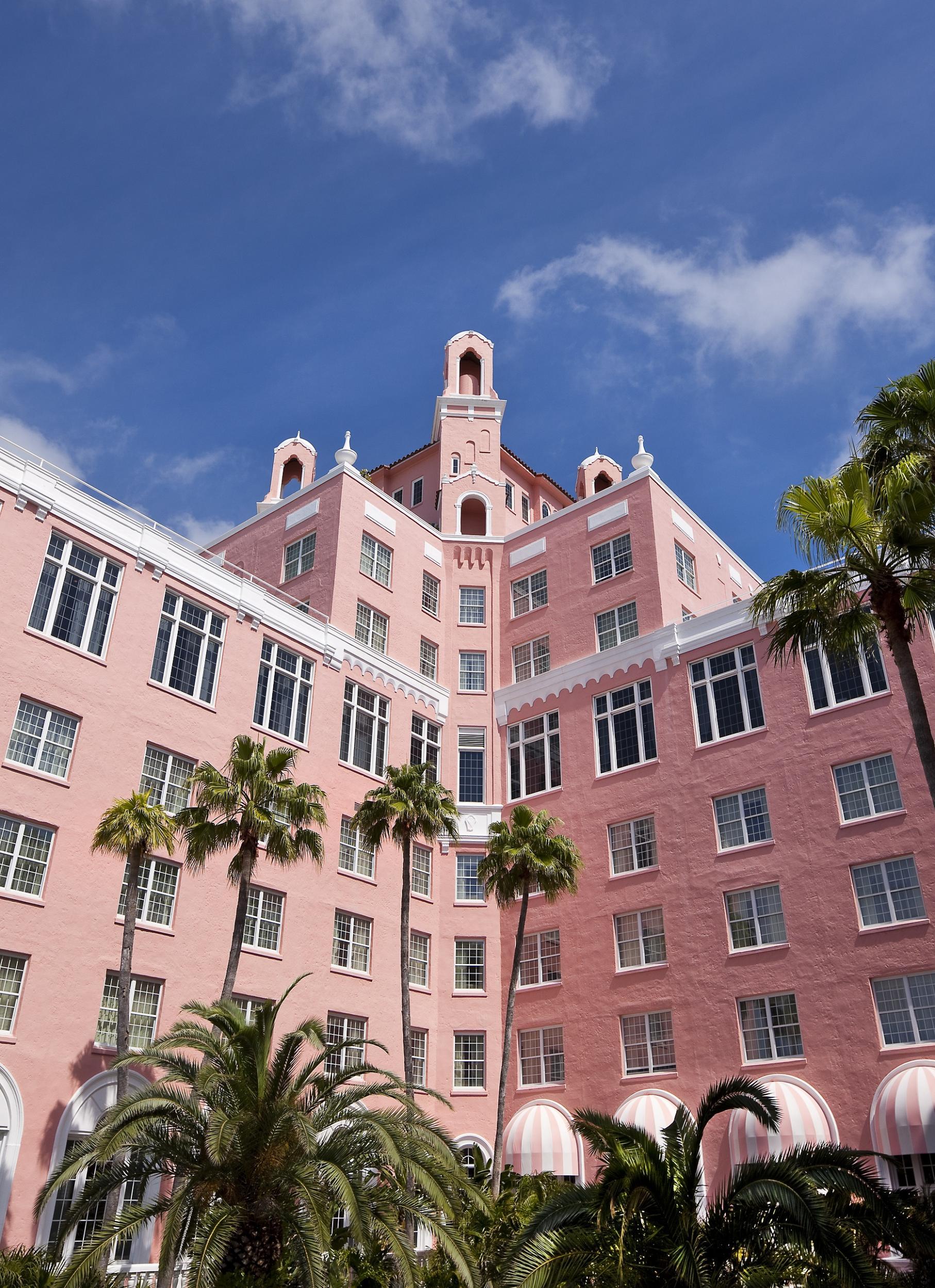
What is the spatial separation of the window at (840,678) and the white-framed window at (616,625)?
27.1 ft

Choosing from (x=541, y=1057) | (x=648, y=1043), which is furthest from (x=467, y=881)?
(x=648, y=1043)

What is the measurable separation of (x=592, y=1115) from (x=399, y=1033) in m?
19.8

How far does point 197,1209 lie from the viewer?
20.1 m

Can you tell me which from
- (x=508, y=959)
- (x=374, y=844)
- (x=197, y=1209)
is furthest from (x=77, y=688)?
(x=508, y=959)

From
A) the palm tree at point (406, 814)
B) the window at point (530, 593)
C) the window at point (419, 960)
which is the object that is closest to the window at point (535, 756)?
the window at point (530, 593)

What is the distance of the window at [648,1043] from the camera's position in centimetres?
3500

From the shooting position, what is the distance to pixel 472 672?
4744 centimetres

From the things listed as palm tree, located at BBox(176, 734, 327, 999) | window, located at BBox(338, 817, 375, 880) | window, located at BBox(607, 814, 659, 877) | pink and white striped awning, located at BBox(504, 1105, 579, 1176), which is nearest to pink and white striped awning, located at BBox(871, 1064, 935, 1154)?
pink and white striped awning, located at BBox(504, 1105, 579, 1176)

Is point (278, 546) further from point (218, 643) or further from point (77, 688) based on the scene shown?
point (77, 688)

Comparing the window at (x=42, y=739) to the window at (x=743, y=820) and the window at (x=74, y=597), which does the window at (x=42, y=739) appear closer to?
the window at (x=74, y=597)

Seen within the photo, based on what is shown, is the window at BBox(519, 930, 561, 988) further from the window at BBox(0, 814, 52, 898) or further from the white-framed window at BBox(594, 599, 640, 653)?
the window at BBox(0, 814, 52, 898)

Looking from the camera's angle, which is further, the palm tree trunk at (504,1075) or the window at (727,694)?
the window at (727,694)

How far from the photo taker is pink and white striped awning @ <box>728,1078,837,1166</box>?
29969 mm

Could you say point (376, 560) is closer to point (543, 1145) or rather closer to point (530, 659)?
point (530, 659)
